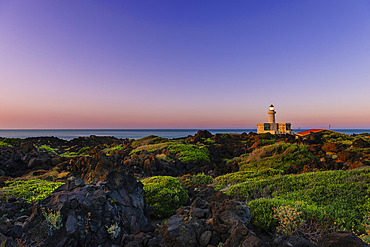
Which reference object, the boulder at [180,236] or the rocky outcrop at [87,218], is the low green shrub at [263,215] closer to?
the boulder at [180,236]

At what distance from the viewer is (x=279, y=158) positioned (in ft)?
48.6

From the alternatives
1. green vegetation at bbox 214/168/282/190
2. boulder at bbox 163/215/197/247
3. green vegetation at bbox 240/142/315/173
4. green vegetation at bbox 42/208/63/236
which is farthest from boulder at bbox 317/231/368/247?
green vegetation at bbox 240/142/315/173

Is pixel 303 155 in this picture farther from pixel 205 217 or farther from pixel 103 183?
pixel 103 183

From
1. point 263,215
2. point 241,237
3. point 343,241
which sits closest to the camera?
point 343,241

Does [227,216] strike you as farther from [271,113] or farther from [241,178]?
[271,113]

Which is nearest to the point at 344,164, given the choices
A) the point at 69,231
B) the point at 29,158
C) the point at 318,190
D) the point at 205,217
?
the point at 318,190

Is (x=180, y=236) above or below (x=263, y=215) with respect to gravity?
above

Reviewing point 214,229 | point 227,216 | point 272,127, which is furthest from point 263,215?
point 272,127

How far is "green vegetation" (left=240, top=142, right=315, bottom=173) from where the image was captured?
46.0 feet

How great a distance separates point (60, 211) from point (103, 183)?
1.29 metres

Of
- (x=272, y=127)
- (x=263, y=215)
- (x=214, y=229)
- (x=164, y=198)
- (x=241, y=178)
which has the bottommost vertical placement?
(x=241, y=178)

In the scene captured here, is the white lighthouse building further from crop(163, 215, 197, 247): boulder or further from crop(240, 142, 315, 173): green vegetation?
crop(163, 215, 197, 247): boulder

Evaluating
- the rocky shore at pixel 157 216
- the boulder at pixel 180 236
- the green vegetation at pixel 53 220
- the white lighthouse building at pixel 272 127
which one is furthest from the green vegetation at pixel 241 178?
the white lighthouse building at pixel 272 127

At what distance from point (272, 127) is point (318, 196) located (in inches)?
1372
